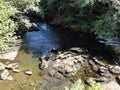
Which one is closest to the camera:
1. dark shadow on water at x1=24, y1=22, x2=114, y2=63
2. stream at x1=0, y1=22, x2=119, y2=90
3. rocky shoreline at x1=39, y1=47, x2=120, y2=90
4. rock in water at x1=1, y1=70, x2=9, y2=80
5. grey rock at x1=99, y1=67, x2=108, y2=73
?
stream at x1=0, y1=22, x2=119, y2=90

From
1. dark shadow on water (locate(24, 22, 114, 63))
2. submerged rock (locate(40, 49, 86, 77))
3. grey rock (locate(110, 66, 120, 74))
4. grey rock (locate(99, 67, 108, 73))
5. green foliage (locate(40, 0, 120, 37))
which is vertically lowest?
grey rock (locate(110, 66, 120, 74))

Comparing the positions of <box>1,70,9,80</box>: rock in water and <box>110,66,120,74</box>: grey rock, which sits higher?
<box>1,70,9,80</box>: rock in water

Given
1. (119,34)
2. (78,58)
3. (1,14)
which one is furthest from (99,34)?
(1,14)

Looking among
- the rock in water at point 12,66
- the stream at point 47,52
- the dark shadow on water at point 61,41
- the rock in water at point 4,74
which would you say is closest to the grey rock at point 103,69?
the stream at point 47,52

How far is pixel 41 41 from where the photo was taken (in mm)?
28266

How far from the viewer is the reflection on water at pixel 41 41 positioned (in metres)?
25.7

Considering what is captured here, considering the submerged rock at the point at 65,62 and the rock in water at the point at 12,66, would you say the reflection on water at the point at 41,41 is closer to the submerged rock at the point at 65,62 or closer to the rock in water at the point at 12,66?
the submerged rock at the point at 65,62

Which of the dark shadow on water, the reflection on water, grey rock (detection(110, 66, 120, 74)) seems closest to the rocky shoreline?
grey rock (detection(110, 66, 120, 74))

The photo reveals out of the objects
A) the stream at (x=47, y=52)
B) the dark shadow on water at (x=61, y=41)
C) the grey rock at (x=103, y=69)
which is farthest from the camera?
the dark shadow on water at (x=61, y=41)

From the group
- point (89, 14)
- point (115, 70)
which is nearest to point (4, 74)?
point (115, 70)

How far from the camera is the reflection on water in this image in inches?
1011

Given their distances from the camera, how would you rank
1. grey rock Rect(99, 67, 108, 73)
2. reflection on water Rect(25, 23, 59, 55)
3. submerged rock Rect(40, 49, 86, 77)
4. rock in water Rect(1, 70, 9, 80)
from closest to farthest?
rock in water Rect(1, 70, 9, 80) → submerged rock Rect(40, 49, 86, 77) → grey rock Rect(99, 67, 108, 73) → reflection on water Rect(25, 23, 59, 55)

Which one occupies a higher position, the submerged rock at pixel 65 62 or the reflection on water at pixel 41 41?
the reflection on water at pixel 41 41

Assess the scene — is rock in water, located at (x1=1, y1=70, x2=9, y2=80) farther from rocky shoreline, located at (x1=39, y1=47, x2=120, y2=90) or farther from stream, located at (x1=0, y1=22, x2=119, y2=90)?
rocky shoreline, located at (x1=39, y1=47, x2=120, y2=90)
